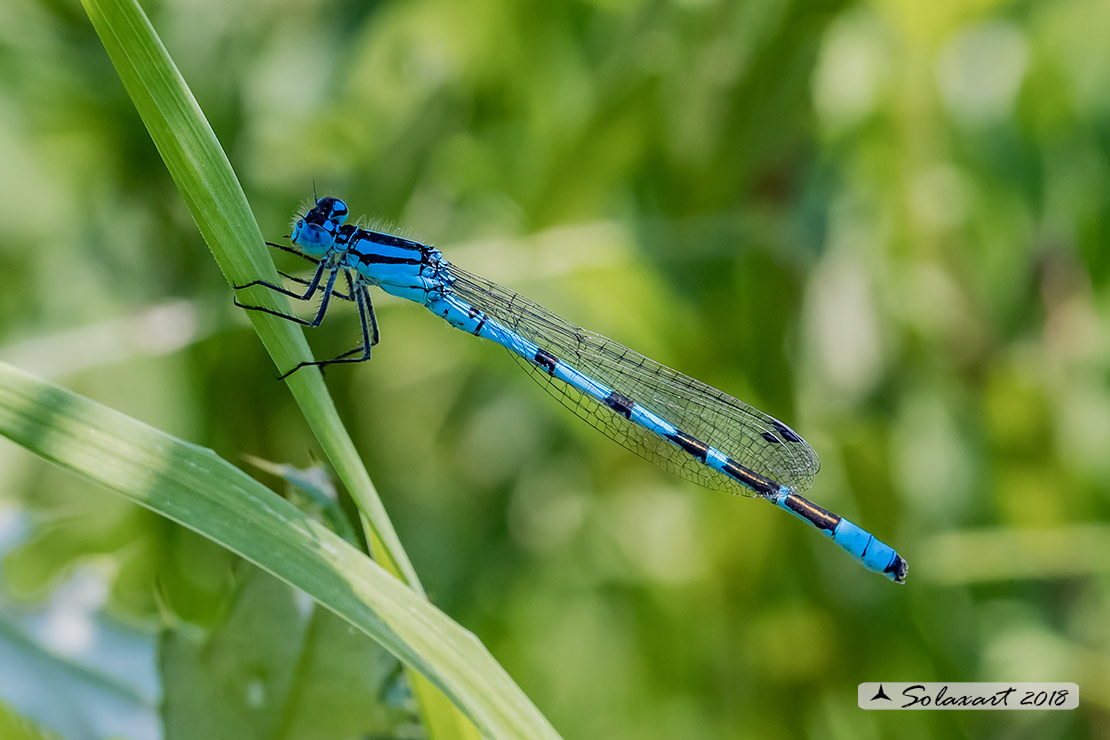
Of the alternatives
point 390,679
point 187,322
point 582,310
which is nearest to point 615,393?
point 582,310

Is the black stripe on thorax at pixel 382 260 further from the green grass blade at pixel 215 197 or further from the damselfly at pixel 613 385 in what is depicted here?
the green grass blade at pixel 215 197

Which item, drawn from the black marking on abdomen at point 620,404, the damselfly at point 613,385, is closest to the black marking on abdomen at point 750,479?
the damselfly at point 613,385

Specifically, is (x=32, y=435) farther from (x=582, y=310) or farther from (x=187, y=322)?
(x=582, y=310)

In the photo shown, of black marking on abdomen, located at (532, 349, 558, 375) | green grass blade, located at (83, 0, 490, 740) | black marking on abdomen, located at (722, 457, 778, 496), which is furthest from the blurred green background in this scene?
green grass blade, located at (83, 0, 490, 740)

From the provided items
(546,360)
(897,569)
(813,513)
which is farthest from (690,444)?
(897,569)

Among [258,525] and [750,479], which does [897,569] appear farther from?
[258,525]

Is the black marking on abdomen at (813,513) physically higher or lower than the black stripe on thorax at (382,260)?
lower
